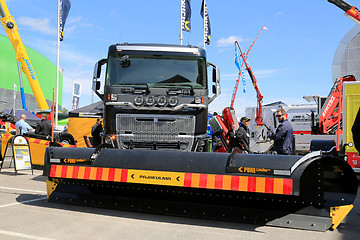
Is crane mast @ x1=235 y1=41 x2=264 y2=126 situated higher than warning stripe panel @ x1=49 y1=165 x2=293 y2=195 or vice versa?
crane mast @ x1=235 y1=41 x2=264 y2=126

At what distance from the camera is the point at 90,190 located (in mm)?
6266

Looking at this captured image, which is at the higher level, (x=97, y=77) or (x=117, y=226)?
(x=97, y=77)

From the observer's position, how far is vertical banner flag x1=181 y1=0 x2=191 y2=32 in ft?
74.1

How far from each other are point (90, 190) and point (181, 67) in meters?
2.95

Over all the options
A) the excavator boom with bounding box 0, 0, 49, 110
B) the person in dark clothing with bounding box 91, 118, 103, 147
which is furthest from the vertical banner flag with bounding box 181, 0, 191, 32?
the excavator boom with bounding box 0, 0, 49, 110

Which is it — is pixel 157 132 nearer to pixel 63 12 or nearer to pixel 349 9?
pixel 349 9

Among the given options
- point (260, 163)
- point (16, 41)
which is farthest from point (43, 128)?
point (16, 41)

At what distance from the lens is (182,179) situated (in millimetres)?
5121

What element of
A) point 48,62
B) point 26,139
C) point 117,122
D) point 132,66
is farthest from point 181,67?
point 48,62

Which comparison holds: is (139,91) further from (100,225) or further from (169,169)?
(100,225)

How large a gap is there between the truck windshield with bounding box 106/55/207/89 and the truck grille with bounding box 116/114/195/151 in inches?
27.2

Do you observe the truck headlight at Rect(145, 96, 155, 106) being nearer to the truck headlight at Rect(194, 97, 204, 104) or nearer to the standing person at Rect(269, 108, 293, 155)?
the truck headlight at Rect(194, 97, 204, 104)

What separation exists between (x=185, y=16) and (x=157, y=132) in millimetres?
17120

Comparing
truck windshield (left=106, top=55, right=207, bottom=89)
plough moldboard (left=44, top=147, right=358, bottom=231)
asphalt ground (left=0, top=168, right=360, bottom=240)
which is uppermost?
truck windshield (left=106, top=55, right=207, bottom=89)
